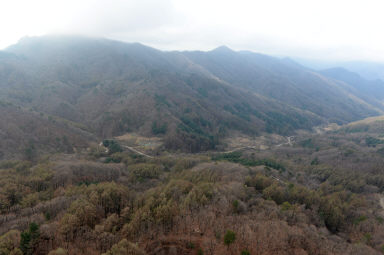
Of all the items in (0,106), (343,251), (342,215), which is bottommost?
(342,215)

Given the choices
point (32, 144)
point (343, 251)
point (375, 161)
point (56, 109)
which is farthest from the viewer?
point (56, 109)

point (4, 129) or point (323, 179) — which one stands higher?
point (4, 129)

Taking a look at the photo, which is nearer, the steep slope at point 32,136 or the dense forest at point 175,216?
the dense forest at point 175,216

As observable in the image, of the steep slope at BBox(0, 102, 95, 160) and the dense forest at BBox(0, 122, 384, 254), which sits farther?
the steep slope at BBox(0, 102, 95, 160)

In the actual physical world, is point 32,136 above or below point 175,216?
below

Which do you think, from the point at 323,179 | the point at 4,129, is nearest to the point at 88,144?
the point at 4,129

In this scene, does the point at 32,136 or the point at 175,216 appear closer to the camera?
the point at 175,216

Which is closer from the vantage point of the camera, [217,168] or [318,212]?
[318,212]

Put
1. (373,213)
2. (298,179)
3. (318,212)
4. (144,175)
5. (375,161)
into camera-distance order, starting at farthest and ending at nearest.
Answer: (375,161) → (298,179) → (144,175) → (373,213) → (318,212)

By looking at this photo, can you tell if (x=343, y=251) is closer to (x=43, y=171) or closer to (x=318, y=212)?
(x=318, y=212)

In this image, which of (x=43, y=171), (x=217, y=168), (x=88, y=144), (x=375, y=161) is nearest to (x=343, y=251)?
(x=217, y=168)
